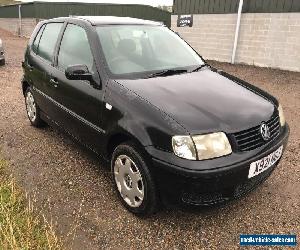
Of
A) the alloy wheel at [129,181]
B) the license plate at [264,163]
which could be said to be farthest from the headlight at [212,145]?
the alloy wheel at [129,181]

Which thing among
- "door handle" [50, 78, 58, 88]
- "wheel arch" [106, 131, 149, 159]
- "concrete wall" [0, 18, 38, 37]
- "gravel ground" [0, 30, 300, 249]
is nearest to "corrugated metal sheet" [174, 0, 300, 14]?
"gravel ground" [0, 30, 300, 249]

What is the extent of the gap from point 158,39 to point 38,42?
6.57 ft

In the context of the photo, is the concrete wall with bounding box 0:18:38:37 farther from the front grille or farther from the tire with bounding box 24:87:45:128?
the front grille

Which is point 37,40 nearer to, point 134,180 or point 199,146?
point 134,180

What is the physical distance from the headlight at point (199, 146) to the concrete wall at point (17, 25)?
24.0m

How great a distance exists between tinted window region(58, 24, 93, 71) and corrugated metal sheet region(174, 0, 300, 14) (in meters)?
8.35

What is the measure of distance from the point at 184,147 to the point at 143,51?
1.55 meters

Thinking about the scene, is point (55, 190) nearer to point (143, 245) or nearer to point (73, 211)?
point (73, 211)

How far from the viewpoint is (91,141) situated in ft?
11.8

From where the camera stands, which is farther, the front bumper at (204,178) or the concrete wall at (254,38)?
the concrete wall at (254,38)

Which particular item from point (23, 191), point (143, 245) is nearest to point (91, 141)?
point (23, 191)

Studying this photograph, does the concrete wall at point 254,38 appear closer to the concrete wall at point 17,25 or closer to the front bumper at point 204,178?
the front bumper at point 204,178

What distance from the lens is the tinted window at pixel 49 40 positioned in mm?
4395

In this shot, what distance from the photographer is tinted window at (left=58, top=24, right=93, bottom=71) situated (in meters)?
3.63
